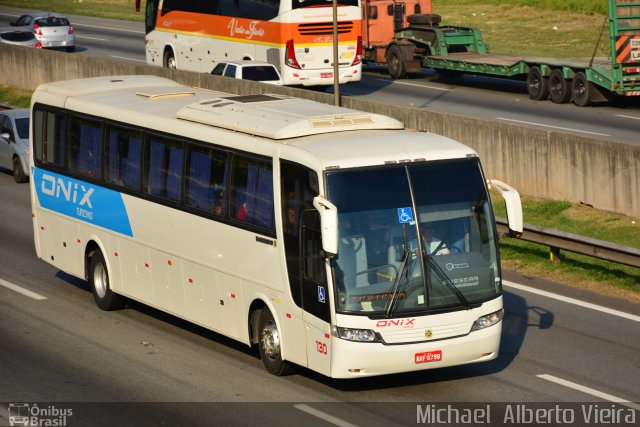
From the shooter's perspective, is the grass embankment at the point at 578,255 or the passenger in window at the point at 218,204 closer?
the passenger in window at the point at 218,204

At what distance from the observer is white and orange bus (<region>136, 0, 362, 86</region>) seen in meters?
36.7

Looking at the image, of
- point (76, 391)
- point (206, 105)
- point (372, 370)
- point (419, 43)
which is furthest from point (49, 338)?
point (419, 43)

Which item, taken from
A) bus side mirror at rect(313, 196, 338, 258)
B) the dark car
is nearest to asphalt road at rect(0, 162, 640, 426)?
bus side mirror at rect(313, 196, 338, 258)

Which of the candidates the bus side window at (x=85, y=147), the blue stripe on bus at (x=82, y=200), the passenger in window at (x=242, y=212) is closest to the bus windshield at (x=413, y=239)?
the passenger in window at (x=242, y=212)

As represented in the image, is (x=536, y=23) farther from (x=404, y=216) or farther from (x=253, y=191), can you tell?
(x=404, y=216)

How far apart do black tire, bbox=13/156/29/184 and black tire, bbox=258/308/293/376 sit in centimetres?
1510

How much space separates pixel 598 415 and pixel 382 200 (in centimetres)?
309

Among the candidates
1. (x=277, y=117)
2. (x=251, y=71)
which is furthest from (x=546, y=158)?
(x=251, y=71)

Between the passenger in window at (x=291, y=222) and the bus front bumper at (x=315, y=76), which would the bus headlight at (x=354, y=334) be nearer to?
the passenger in window at (x=291, y=222)

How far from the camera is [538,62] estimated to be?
122ft

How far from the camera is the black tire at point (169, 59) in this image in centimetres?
4372

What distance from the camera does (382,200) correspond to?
42.1 feet

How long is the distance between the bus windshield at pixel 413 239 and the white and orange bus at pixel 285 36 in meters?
24.0

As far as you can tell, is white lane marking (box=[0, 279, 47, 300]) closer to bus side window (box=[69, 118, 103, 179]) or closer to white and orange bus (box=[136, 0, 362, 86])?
bus side window (box=[69, 118, 103, 179])
